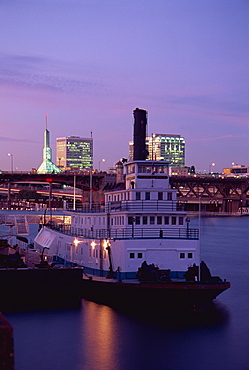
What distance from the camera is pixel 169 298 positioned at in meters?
27.5

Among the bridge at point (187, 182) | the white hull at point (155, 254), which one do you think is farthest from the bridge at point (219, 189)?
the white hull at point (155, 254)

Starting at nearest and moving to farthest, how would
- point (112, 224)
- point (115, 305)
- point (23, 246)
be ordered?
point (115, 305) < point (112, 224) < point (23, 246)

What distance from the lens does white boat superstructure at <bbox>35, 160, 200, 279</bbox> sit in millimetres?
29500

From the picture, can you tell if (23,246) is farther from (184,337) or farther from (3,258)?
(184,337)

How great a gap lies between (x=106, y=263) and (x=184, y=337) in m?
7.31

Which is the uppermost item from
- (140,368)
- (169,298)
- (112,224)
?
(112,224)

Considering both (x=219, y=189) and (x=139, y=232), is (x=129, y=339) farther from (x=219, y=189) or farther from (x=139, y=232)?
(x=219, y=189)

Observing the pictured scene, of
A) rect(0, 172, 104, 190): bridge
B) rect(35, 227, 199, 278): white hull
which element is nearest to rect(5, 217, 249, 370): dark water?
rect(35, 227, 199, 278): white hull

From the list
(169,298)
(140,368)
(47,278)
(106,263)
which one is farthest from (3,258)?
(140,368)

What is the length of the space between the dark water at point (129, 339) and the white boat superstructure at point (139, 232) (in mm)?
2700

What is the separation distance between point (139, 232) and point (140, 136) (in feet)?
31.8

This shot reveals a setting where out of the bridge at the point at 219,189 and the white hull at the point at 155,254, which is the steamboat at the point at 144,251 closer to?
the white hull at the point at 155,254

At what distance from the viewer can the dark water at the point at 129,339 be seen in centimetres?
2255

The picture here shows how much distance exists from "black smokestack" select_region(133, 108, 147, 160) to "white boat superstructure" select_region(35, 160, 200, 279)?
2.53 metres
